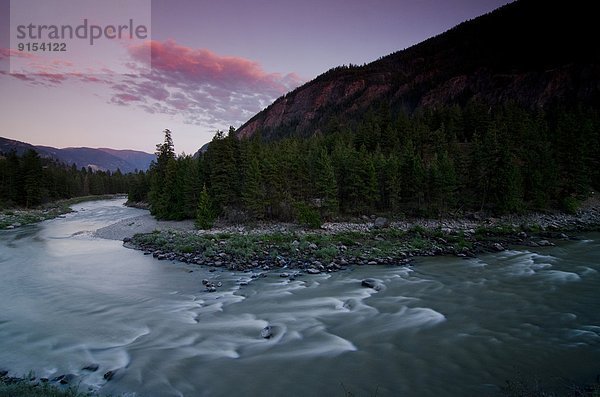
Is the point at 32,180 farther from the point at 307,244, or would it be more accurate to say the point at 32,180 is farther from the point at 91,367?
the point at 91,367

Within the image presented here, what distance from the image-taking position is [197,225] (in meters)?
39.0

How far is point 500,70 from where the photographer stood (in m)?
135

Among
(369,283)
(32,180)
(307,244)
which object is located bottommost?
(369,283)

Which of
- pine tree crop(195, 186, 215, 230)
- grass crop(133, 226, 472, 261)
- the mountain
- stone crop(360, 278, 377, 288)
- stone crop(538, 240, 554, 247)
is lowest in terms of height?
stone crop(360, 278, 377, 288)

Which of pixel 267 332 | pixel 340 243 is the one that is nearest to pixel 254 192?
pixel 340 243

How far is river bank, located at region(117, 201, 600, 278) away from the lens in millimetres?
22734

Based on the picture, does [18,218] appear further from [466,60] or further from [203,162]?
[466,60]

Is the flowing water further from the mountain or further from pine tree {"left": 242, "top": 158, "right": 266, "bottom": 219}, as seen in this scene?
the mountain

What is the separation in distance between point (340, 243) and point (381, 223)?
530 inches

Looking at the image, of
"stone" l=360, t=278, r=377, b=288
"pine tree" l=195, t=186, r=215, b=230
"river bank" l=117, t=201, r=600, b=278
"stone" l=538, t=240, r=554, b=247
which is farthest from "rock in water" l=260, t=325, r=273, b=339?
"pine tree" l=195, t=186, r=215, b=230

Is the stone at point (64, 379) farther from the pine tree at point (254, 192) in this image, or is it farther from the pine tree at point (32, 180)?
the pine tree at point (32, 180)

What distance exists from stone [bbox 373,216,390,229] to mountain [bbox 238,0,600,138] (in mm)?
42630

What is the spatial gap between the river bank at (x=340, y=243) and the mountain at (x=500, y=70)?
1859 inches

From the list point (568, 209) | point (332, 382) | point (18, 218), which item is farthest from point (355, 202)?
point (18, 218)
